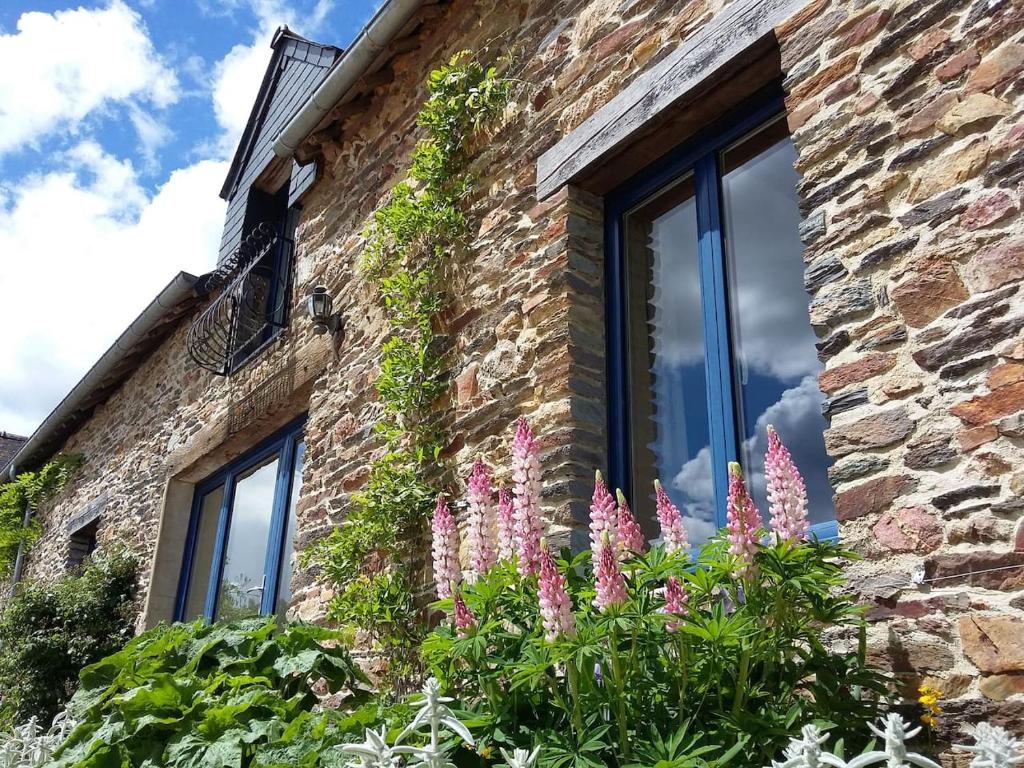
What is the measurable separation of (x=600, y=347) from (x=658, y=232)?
604mm

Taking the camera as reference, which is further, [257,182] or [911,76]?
[257,182]

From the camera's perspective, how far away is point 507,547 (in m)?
2.92

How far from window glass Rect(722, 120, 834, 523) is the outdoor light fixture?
3.02 metres

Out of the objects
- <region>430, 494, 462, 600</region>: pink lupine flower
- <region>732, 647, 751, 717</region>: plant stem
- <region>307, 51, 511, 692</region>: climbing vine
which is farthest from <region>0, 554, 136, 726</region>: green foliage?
<region>732, 647, 751, 717</region>: plant stem

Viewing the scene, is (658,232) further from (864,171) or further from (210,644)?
(210,644)

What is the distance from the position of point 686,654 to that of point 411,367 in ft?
8.75

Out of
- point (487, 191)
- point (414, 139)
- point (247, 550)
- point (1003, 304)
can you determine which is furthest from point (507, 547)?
point (247, 550)

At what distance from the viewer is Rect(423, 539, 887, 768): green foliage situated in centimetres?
219

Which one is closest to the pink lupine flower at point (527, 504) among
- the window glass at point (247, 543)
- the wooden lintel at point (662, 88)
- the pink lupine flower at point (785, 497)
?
the pink lupine flower at point (785, 497)

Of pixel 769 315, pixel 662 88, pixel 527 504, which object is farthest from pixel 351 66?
pixel 527 504

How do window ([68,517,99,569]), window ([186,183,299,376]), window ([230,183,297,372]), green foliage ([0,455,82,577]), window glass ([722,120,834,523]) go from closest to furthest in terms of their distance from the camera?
1. window glass ([722,120,834,523])
2. window ([230,183,297,372])
3. window ([186,183,299,376])
4. window ([68,517,99,569])
5. green foliage ([0,455,82,577])

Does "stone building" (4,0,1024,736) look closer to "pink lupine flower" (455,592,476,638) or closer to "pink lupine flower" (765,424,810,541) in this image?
"pink lupine flower" (765,424,810,541)

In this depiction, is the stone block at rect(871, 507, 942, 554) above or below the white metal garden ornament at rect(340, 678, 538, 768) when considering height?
above

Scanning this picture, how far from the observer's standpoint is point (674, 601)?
2.33 metres
